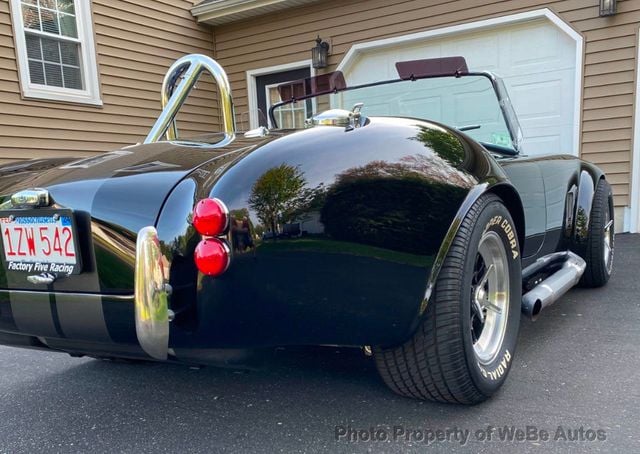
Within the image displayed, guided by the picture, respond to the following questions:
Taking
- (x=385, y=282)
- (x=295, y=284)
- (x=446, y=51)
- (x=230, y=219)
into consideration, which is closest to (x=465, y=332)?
Answer: (x=385, y=282)

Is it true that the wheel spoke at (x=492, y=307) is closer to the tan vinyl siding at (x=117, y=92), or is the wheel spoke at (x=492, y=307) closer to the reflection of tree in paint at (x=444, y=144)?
the reflection of tree in paint at (x=444, y=144)

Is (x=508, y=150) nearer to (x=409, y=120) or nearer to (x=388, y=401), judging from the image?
(x=409, y=120)

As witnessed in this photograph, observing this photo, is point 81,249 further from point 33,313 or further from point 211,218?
point 211,218

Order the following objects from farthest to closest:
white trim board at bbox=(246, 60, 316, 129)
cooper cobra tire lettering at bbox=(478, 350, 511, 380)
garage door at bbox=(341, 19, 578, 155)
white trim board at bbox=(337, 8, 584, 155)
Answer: white trim board at bbox=(246, 60, 316, 129), garage door at bbox=(341, 19, 578, 155), white trim board at bbox=(337, 8, 584, 155), cooper cobra tire lettering at bbox=(478, 350, 511, 380)

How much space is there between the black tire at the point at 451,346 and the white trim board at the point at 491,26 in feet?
15.3

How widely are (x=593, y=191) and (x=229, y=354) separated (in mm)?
2908

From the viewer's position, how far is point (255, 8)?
764 cm

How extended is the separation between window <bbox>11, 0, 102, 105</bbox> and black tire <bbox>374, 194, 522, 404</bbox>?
6018mm

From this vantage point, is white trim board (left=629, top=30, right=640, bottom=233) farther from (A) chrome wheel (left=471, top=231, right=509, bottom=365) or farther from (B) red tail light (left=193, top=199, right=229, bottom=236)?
(B) red tail light (left=193, top=199, right=229, bottom=236)

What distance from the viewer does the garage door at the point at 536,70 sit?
5859 mm

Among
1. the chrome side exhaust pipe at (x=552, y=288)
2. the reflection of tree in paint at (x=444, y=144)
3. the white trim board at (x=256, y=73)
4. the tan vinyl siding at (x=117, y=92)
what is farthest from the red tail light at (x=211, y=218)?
the white trim board at (x=256, y=73)

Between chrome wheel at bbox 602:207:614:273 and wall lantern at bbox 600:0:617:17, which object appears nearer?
chrome wheel at bbox 602:207:614:273

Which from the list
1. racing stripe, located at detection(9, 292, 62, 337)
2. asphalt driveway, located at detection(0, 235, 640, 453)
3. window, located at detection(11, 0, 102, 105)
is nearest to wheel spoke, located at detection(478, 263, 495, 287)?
asphalt driveway, located at detection(0, 235, 640, 453)

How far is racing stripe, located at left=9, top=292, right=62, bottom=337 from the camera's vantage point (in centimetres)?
151
